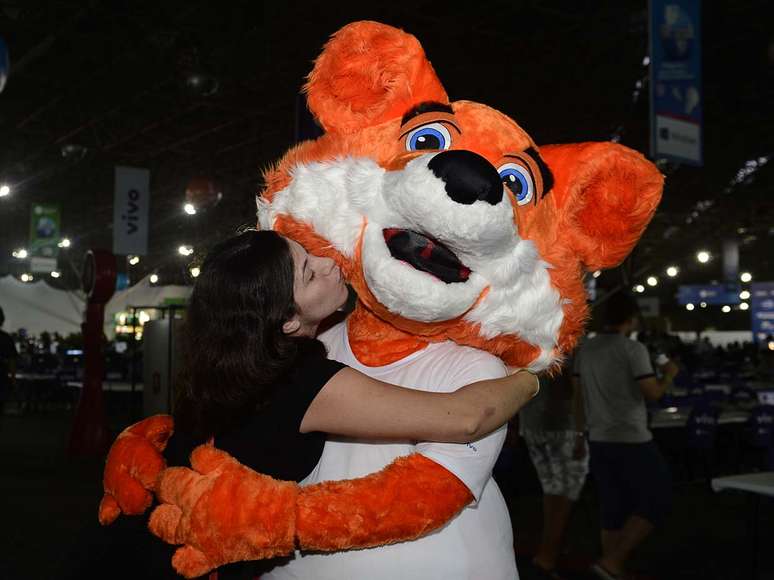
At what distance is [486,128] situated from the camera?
5.00 feet

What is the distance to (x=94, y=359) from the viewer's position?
26.3 ft

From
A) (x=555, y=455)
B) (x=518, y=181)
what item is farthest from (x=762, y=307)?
(x=518, y=181)

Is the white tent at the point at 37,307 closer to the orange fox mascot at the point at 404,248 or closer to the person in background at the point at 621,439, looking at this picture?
the person in background at the point at 621,439

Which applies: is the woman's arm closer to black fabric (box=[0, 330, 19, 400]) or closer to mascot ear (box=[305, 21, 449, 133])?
mascot ear (box=[305, 21, 449, 133])

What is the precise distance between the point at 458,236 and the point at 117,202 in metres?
10.3

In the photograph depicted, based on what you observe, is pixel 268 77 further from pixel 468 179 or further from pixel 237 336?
pixel 468 179

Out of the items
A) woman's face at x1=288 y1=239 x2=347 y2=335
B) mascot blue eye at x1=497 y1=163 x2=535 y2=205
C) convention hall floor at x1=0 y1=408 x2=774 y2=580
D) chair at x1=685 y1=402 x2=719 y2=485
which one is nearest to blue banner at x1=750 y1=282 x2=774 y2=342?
convention hall floor at x1=0 y1=408 x2=774 y2=580

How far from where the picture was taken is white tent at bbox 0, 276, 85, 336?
21.7 metres

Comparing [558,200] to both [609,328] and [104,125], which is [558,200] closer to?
[609,328]

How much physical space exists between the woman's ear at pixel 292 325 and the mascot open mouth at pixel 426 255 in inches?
9.7

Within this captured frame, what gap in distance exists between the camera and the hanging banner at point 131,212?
1067 cm

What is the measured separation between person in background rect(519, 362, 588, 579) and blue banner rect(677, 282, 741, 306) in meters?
21.8

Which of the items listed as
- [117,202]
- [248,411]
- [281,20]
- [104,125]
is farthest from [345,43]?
[104,125]

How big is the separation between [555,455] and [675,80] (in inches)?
111
